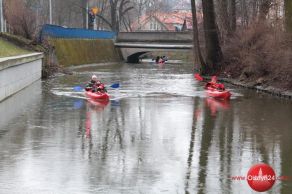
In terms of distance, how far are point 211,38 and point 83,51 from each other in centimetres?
2843

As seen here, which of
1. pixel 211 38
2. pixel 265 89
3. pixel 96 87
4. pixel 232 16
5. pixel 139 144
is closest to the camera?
pixel 139 144

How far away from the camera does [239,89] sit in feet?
108

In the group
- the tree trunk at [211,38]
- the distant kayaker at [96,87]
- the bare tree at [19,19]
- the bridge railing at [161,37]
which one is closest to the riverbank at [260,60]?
the tree trunk at [211,38]

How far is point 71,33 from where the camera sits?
65.1 m

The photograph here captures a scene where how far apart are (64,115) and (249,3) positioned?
27.3 meters

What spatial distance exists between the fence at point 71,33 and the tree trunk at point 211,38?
540 inches

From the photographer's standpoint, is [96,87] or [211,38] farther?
[211,38]

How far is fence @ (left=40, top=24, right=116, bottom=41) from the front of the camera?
55.1m

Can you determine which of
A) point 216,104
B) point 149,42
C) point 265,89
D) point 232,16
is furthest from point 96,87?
point 149,42

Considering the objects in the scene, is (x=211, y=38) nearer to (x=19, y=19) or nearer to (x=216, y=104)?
(x=19, y=19)

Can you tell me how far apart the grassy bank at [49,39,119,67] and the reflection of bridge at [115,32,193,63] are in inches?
64.7

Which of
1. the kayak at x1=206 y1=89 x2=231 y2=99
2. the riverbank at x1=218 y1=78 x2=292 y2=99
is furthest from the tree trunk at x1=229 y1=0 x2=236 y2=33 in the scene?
the kayak at x1=206 y1=89 x2=231 y2=99

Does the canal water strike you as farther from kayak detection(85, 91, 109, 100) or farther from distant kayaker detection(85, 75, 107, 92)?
distant kayaker detection(85, 75, 107, 92)

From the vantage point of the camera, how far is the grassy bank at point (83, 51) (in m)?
58.3
